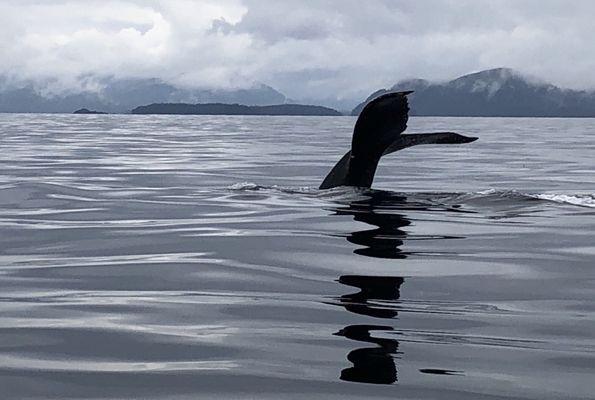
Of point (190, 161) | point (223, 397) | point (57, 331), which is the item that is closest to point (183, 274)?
point (57, 331)

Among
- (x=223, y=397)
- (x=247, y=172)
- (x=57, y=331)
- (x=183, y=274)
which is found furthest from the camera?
(x=247, y=172)

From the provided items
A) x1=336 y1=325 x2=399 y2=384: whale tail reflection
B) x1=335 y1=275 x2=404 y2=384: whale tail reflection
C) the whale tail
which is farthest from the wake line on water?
x1=336 y1=325 x2=399 y2=384: whale tail reflection

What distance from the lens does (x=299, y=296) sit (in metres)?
6.62

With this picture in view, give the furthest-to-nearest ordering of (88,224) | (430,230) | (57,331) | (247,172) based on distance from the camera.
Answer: (247,172) < (88,224) < (430,230) < (57,331)

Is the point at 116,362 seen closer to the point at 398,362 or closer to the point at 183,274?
the point at 398,362

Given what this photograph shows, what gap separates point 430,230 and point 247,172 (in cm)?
1168

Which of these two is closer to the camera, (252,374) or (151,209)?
(252,374)

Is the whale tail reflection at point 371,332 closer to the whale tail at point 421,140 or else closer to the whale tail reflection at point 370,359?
the whale tail reflection at point 370,359

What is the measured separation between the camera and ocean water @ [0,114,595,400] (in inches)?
173

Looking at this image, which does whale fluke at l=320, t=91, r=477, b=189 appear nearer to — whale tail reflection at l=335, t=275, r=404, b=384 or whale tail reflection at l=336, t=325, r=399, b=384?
whale tail reflection at l=335, t=275, r=404, b=384

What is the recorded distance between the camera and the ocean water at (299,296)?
4.41m

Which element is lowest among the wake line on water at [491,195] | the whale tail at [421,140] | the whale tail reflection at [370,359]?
the whale tail reflection at [370,359]

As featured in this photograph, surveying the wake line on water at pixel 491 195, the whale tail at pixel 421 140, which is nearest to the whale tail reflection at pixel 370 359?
the whale tail at pixel 421 140

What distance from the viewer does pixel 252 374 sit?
450 cm
